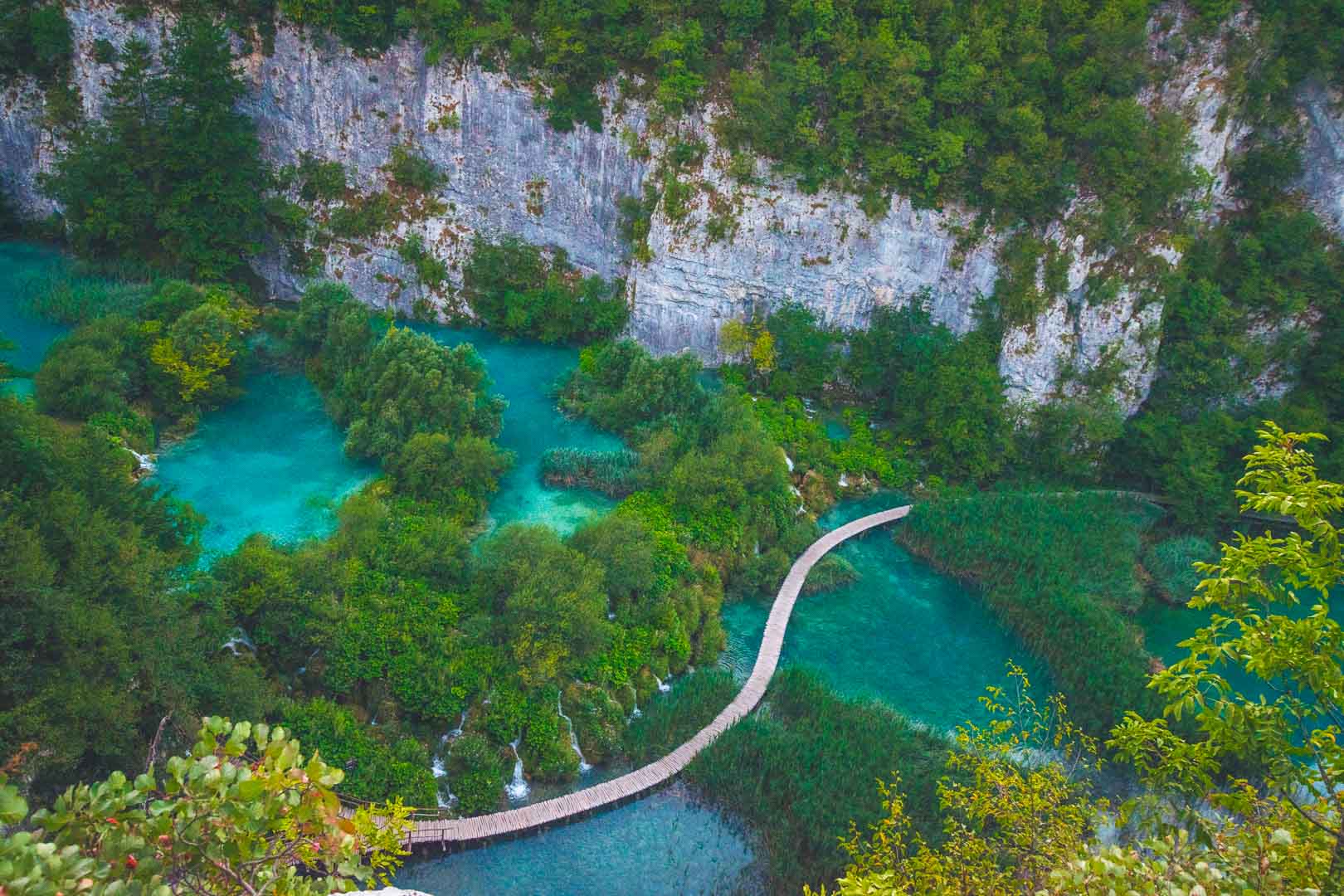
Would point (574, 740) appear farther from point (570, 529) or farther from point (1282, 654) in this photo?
point (1282, 654)

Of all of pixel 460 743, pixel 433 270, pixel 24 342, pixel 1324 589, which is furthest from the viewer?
pixel 433 270

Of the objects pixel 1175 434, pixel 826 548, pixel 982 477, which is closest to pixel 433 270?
pixel 826 548

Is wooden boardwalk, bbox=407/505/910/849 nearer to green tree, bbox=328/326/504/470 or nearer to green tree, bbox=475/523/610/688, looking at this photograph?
green tree, bbox=475/523/610/688

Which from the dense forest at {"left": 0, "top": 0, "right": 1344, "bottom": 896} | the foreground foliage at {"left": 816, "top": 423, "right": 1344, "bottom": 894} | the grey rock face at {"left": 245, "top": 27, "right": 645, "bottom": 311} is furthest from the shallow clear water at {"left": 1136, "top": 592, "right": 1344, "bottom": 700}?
the grey rock face at {"left": 245, "top": 27, "right": 645, "bottom": 311}

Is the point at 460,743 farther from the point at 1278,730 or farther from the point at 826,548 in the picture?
the point at 1278,730

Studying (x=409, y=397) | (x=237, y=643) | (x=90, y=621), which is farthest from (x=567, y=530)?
(x=90, y=621)
